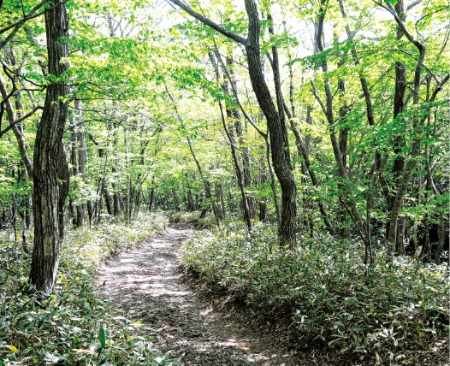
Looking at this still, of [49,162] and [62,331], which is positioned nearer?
[62,331]

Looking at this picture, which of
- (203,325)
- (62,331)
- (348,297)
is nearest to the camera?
(62,331)

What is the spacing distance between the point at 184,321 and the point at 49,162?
3948 millimetres

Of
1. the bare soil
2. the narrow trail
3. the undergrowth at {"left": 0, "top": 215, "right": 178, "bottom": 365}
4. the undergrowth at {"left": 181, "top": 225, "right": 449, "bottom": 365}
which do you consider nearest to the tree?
the undergrowth at {"left": 181, "top": 225, "right": 449, "bottom": 365}

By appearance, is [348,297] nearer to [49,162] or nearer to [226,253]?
[226,253]

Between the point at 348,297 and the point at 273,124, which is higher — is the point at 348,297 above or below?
below

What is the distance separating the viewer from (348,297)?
4.90 metres

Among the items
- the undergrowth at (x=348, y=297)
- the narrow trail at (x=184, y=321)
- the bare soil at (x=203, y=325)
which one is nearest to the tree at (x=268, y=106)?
the undergrowth at (x=348, y=297)

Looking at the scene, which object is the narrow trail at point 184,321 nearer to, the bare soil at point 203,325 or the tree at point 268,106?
the bare soil at point 203,325

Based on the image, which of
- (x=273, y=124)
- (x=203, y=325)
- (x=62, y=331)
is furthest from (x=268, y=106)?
(x=62, y=331)

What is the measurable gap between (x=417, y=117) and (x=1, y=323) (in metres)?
6.88

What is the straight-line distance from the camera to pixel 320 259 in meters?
6.59

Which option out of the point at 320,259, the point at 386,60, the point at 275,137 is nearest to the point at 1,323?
the point at 320,259

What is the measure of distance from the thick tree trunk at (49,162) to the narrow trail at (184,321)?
4.66 ft

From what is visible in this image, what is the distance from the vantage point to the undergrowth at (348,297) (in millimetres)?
3943
